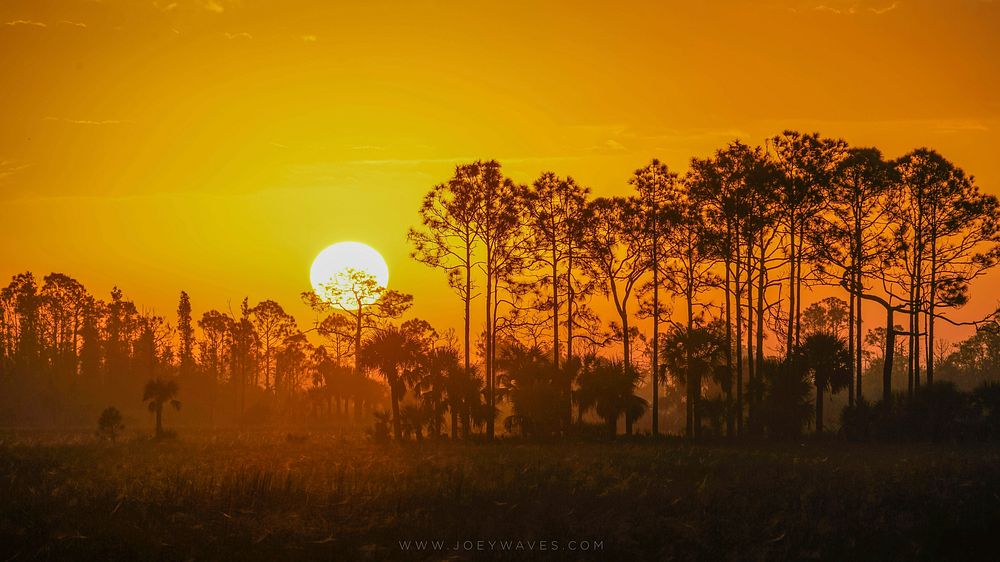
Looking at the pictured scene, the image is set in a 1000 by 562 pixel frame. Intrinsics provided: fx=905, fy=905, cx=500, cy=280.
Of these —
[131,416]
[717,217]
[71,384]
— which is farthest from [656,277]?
[71,384]

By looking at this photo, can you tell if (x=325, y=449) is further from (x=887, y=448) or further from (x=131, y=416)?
(x=131, y=416)

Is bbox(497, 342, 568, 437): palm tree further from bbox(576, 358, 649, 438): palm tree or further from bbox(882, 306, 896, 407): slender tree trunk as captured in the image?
bbox(882, 306, 896, 407): slender tree trunk

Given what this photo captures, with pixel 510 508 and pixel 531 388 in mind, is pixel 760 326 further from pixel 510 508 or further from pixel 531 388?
pixel 510 508

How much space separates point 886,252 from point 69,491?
44.0 metres

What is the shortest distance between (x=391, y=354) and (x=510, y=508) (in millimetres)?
25362

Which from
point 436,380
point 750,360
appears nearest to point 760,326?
point 750,360

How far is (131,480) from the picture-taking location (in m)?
31.1

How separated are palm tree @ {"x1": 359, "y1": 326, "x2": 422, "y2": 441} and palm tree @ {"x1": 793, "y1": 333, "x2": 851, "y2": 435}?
21.4m

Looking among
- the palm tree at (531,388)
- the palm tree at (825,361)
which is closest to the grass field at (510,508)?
the palm tree at (825,361)

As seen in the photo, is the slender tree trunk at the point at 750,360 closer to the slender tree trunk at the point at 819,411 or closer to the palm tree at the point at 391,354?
the slender tree trunk at the point at 819,411

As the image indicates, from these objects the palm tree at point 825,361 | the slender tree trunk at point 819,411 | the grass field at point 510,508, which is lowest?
the grass field at point 510,508

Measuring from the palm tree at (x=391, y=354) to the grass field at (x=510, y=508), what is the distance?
581 inches

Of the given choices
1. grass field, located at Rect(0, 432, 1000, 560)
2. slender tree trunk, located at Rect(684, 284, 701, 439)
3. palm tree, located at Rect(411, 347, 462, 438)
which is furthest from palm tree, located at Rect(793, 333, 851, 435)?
palm tree, located at Rect(411, 347, 462, 438)

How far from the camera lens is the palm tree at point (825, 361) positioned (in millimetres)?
48125
